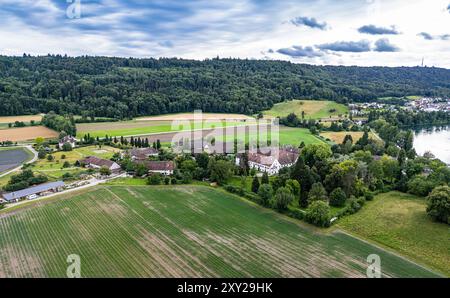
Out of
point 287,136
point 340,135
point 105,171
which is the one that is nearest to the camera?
point 105,171

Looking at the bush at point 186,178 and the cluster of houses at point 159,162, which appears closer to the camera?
the cluster of houses at point 159,162

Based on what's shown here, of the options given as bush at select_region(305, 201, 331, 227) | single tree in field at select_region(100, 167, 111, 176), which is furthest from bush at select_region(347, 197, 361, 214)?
single tree in field at select_region(100, 167, 111, 176)

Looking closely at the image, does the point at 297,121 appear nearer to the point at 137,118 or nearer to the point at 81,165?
the point at 137,118

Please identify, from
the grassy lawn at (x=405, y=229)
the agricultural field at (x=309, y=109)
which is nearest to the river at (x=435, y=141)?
the agricultural field at (x=309, y=109)

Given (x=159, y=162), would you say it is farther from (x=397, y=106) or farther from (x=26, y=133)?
(x=397, y=106)

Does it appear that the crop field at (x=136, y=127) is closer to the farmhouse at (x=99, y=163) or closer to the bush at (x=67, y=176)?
the farmhouse at (x=99, y=163)

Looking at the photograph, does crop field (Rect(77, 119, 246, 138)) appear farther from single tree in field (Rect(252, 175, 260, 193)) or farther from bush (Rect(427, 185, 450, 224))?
bush (Rect(427, 185, 450, 224))

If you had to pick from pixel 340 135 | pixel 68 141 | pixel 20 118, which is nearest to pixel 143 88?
pixel 20 118
